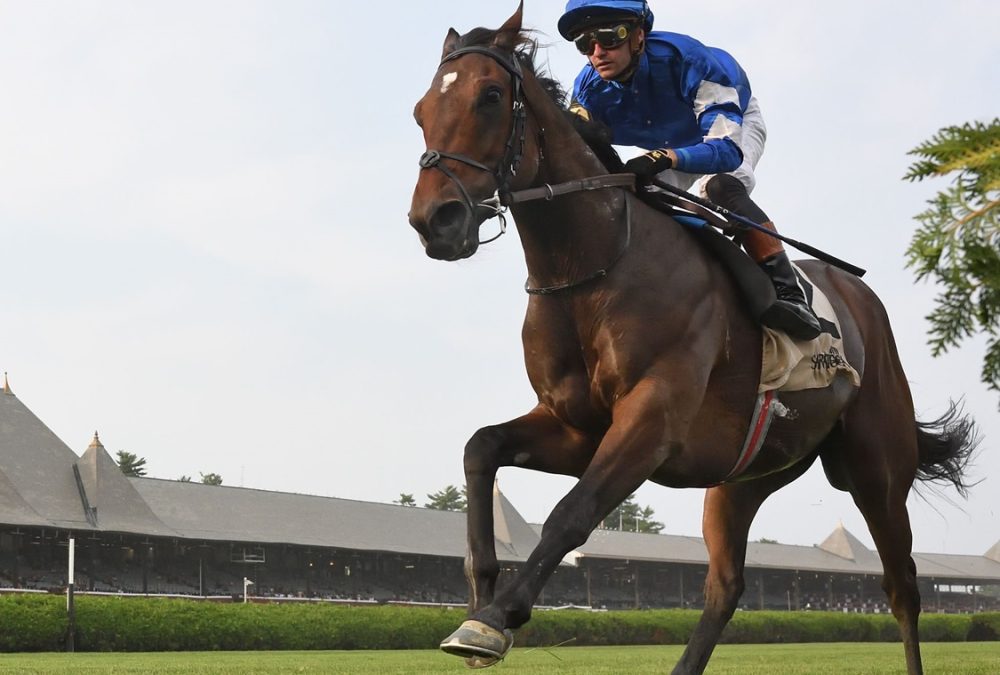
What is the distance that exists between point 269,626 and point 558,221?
24.5 meters

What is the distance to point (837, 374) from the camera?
5.85m

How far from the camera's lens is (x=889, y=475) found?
6270 millimetres

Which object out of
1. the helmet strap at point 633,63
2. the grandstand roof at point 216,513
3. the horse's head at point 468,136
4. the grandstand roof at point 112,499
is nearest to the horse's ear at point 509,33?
the horse's head at point 468,136

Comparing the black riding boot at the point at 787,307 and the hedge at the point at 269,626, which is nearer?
the black riding boot at the point at 787,307

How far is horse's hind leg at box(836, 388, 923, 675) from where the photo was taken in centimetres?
617

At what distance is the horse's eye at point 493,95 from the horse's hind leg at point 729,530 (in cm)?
280

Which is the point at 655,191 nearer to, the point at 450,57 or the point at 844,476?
the point at 450,57

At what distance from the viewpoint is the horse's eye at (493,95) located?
450 centimetres

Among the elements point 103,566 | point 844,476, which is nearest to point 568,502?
point 844,476

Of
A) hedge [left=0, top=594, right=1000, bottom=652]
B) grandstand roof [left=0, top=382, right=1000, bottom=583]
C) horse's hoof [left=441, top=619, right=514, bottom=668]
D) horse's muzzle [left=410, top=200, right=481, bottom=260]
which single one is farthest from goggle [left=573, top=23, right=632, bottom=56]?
grandstand roof [left=0, top=382, right=1000, bottom=583]

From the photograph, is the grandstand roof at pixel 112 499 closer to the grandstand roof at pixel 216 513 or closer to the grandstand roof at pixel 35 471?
the grandstand roof at pixel 216 513

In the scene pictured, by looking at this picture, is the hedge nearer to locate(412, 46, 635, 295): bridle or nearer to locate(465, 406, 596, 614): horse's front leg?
locate(465, 406, 596, 614): horse's front leg

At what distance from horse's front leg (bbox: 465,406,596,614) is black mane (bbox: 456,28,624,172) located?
44.5 inches

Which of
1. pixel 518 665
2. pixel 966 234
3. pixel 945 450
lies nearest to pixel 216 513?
pixel 518 665
